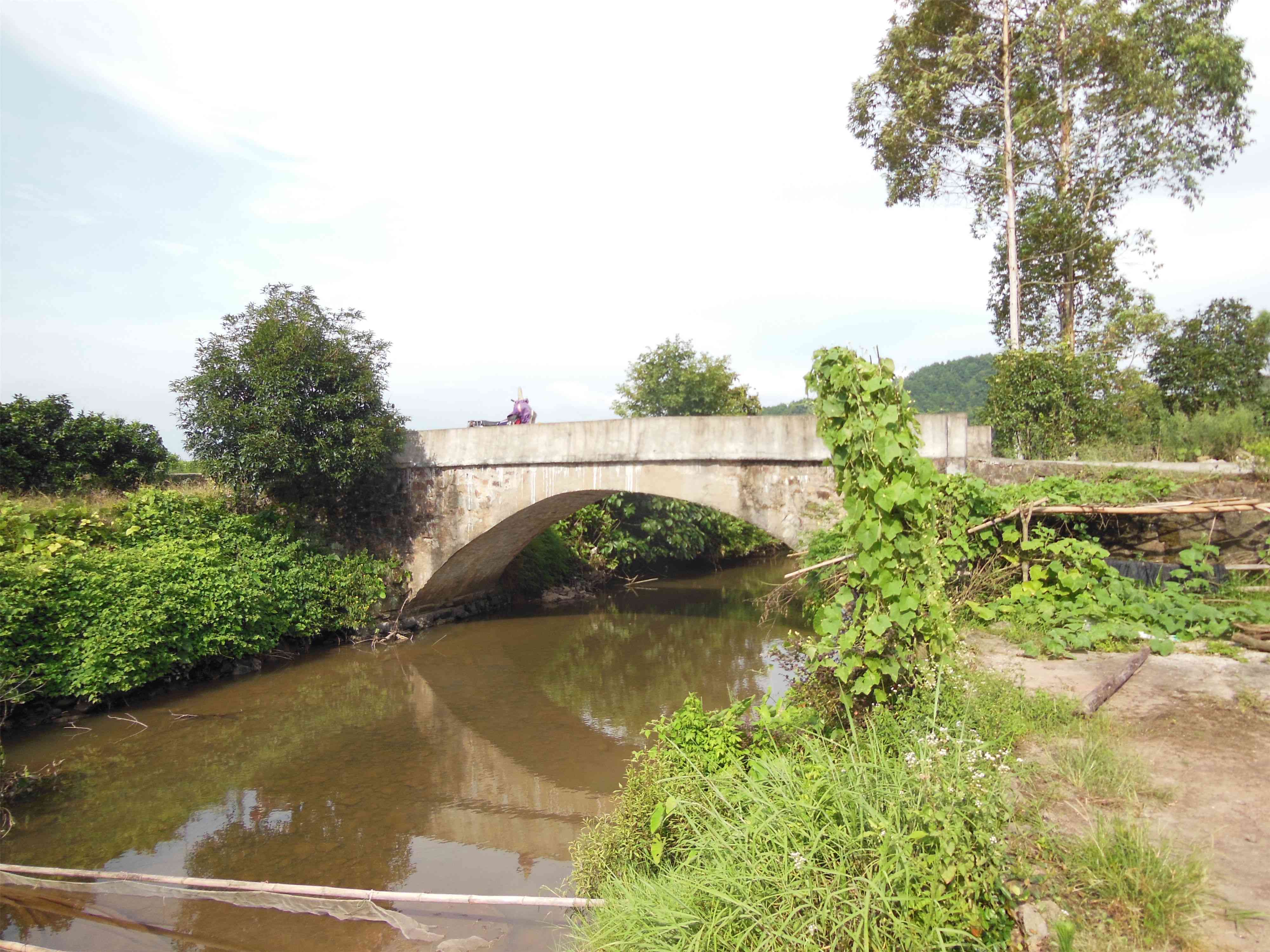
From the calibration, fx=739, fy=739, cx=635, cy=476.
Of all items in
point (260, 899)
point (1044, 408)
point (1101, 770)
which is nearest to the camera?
point (1101, 770)

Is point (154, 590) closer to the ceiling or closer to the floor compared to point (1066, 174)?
closer to the floor

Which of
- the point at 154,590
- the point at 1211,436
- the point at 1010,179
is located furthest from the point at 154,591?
the point at 1010,179

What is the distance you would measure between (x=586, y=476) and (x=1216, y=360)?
7.76 m

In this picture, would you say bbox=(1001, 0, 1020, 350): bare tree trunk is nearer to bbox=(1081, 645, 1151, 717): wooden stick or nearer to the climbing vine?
bbox=(1081, 645, 1151, 717): wooden stick

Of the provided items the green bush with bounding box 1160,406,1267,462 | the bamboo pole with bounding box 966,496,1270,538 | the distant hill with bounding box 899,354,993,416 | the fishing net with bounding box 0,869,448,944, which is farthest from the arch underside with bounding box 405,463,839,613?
the distant hill with bounding box 899,354,993,416

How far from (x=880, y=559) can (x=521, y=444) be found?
252 inches

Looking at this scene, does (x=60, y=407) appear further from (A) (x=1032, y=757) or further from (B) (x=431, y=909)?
(A) (x=1032, y=757)

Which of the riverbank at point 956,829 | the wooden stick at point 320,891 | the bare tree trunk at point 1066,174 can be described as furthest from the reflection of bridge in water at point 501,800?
the bare tree trunk at point 1066,174

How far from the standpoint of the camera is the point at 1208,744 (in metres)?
2.92

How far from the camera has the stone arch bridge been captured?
23.6ft

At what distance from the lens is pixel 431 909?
12.2ft

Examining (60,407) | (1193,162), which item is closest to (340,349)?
(60,407)

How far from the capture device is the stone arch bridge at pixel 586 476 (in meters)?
7.20

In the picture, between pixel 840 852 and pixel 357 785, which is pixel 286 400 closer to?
pixel 357 785
